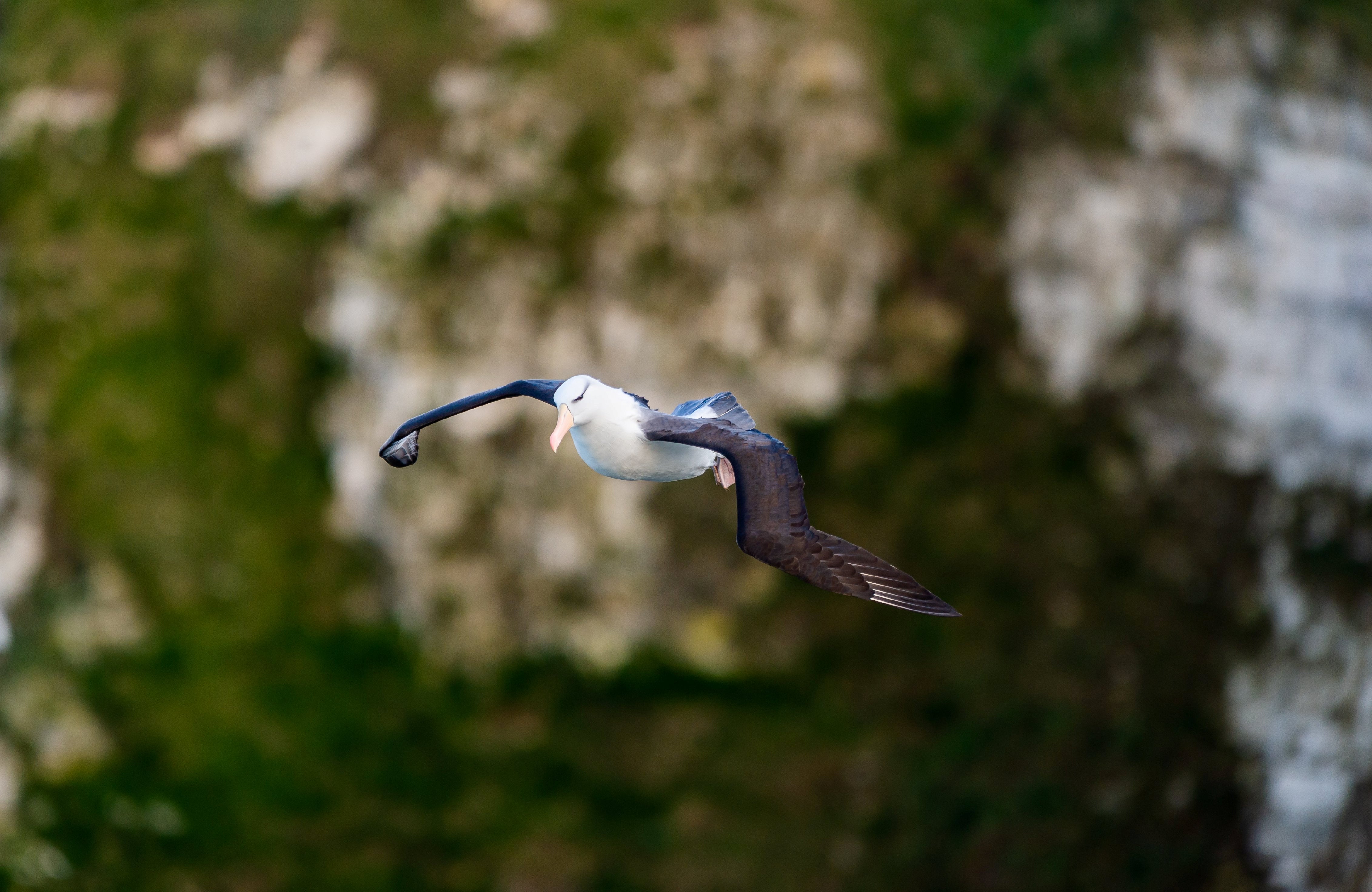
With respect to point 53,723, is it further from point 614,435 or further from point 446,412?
point 614,435

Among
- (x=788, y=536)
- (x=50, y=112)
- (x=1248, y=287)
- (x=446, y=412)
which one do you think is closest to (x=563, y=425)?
(x=446, y=412)

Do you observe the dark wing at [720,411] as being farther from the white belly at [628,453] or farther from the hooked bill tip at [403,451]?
the hooked bill tip at [403,451]

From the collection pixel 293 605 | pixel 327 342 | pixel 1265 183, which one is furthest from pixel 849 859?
pixel 1265 183

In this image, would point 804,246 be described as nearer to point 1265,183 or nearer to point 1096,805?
point 1265,183

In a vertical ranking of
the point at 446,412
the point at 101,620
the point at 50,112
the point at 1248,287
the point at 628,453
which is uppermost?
the point at 1248,287

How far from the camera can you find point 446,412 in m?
9.38

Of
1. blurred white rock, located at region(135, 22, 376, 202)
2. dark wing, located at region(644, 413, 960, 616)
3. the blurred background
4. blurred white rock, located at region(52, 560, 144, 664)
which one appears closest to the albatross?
dark wing, located at region(644, 413, 960, 616)

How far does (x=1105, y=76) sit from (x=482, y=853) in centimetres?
2161

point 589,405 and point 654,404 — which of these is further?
point 654,404

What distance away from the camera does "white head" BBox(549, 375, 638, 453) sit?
8.73 m

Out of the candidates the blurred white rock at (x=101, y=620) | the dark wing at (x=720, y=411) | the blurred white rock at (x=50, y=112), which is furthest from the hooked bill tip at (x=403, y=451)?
the blurred white rock at (x=50, y=112)

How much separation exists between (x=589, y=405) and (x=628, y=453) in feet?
1.55

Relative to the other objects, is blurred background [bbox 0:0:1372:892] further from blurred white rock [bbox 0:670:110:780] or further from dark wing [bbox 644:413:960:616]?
dark wing [bbox 644:413:960:616]

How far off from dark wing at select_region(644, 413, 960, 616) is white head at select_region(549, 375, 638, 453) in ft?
2.33
